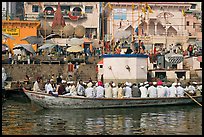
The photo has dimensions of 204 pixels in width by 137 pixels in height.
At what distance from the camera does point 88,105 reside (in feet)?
69.2

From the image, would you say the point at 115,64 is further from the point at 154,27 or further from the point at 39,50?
the point at 154,27

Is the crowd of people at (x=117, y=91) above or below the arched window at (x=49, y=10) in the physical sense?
below

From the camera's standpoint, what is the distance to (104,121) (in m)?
17.4

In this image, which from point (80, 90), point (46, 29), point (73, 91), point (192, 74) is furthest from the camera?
point (46, 29)

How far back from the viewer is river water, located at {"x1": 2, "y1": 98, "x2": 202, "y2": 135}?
1505 centimetres

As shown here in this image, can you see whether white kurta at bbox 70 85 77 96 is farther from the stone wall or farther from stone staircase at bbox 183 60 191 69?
stone staircase at bbox 183 60 191 69

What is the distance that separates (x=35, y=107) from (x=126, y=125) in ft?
22.4

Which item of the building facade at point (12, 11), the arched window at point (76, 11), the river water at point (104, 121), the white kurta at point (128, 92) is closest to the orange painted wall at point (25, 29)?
the building facade at point (12, 11)

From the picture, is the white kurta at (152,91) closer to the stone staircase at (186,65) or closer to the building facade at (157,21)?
the stone staircase at (186,65)

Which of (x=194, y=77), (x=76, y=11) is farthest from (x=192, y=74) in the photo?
(x=76, y=11)

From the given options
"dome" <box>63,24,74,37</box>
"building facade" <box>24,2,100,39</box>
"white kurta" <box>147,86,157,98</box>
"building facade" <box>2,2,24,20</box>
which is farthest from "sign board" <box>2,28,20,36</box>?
"white kurta" <box>147,86,157,98</box>

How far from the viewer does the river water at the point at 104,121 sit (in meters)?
15.0

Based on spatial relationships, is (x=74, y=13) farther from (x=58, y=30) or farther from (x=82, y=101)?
(x=82, y=101)

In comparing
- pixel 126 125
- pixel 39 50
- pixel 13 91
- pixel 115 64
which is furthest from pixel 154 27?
pixel 126 125
